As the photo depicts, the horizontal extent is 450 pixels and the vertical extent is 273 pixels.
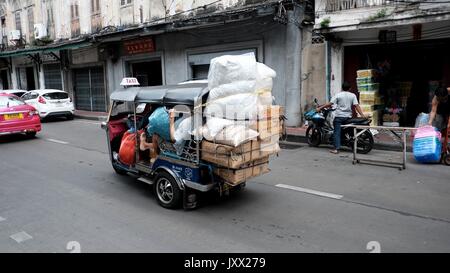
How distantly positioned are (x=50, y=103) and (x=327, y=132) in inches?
516

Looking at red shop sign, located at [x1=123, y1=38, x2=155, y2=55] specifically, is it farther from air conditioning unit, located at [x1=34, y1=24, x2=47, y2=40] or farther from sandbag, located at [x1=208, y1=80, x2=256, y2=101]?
sandbag, located at [x1=208, y1=80, x2=256, y2=101]

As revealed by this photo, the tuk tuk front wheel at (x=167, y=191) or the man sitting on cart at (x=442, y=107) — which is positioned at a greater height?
the man sitting on cart at (x=442, y=107)

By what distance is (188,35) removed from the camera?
52.0ft

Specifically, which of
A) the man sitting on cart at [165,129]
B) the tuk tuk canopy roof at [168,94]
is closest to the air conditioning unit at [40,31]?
the tuk tuk canopy roof at [168,94]

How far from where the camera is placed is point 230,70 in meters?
4.78

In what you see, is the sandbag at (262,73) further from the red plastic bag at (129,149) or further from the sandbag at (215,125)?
the red plastic bag at (129,149)

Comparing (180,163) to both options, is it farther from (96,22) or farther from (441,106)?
(96,22)

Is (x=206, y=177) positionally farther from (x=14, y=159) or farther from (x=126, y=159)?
(x=14, y=159)

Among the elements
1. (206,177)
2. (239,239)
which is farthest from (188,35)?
(239,239)

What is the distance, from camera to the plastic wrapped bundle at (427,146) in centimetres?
770

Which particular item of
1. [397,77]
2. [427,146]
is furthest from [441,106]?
[397,77]

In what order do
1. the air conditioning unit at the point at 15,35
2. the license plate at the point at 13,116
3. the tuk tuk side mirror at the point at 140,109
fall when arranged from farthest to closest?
1. the air conditioning unit at the point at 15,35
2. the license plate at the point at 13,116
3. the tuk tuk side mirror at the point at 140,109

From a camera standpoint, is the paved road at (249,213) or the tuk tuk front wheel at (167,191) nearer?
the paved road at (249,213)

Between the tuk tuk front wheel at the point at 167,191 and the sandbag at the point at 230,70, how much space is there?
4.80 feet
